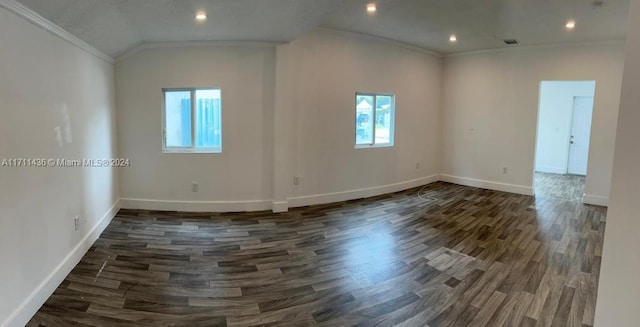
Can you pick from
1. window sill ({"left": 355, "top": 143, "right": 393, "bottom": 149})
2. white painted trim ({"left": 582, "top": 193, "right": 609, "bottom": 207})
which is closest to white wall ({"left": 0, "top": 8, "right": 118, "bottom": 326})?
window sill ({"left": 355, "top": 143, "right": 393, "bottom": 149})

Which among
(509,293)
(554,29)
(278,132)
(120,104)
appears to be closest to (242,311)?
(509,293)

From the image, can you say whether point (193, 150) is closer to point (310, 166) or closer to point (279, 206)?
point (279, 206)

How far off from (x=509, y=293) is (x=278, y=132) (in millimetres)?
3496

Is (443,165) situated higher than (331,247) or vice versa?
(443,165)

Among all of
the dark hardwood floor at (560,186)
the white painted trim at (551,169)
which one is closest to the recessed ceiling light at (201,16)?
the dark hardwood floor at (560,186)

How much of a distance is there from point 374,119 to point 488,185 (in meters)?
2.87

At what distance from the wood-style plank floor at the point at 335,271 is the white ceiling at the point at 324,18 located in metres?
2.25

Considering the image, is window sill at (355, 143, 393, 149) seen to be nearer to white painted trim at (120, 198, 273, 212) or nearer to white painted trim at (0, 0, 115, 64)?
white painted trim at (120, 198, 273, 212)

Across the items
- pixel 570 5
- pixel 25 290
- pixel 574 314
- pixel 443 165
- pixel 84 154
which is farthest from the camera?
pixel 443 165

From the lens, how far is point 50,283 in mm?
2832

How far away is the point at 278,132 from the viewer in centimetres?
518

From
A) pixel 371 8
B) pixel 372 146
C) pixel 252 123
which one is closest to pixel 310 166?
pixel 252 123

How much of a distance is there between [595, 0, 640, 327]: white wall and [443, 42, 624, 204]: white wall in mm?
5550

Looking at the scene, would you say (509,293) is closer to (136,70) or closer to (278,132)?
(278,132)
